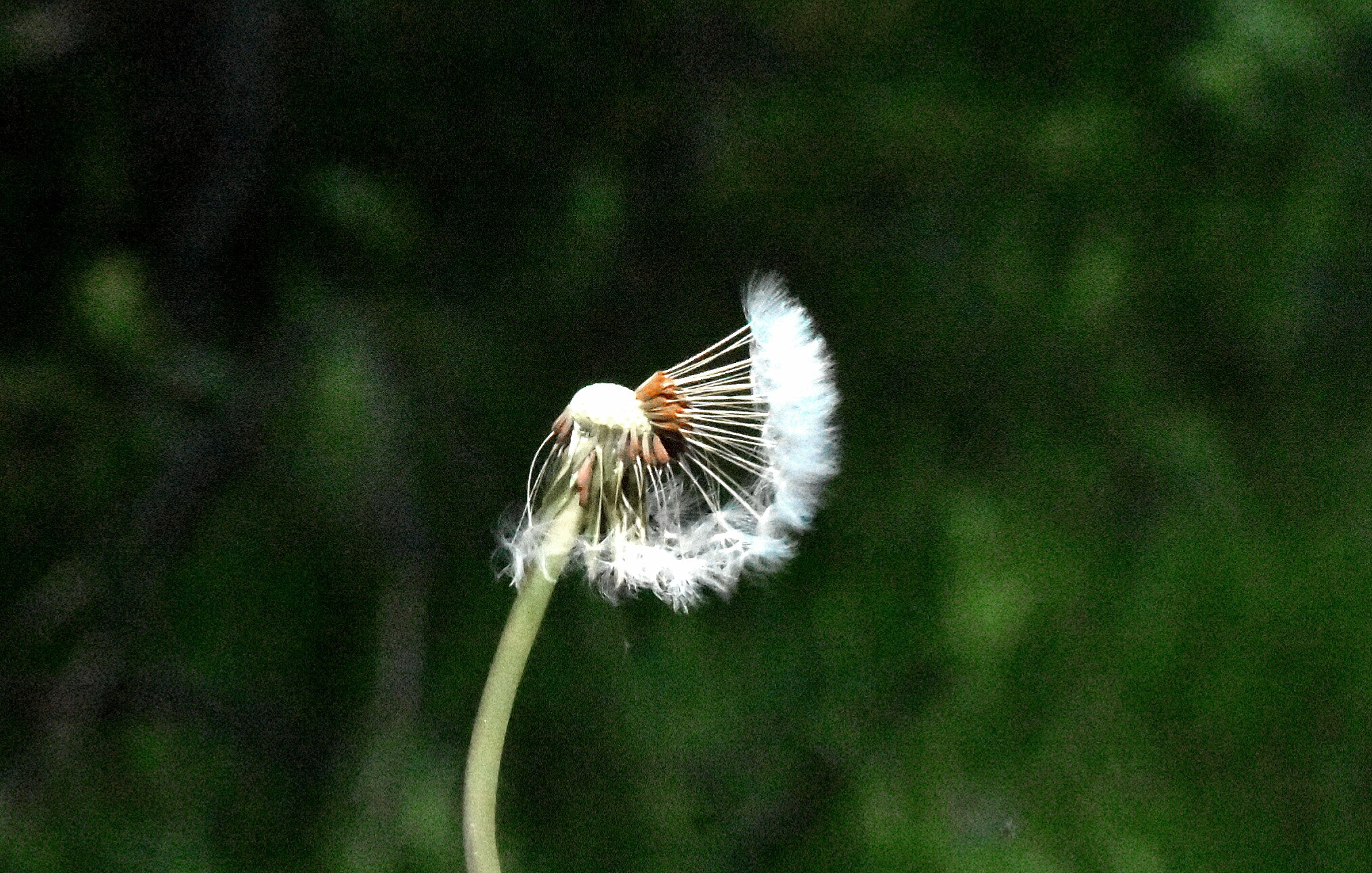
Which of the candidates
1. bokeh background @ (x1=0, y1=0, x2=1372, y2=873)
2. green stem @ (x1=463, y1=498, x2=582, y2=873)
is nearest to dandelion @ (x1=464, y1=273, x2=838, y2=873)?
green stem @ (x1=463, y1=498, x2=582, y2=873)

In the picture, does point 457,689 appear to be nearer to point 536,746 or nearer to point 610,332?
point 536,746

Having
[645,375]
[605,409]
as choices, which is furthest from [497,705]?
[645,375]

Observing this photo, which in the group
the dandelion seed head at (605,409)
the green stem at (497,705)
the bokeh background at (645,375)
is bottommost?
the green stem at (497,705)

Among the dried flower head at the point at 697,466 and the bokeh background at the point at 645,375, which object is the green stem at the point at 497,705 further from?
the bokeh background at the point at 645,375

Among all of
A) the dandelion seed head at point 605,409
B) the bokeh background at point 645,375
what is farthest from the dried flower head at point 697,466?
the bokeh background at point 645,375

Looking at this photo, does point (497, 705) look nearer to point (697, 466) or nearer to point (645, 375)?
point (697, 466)

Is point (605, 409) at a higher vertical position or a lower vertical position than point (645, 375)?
lower
